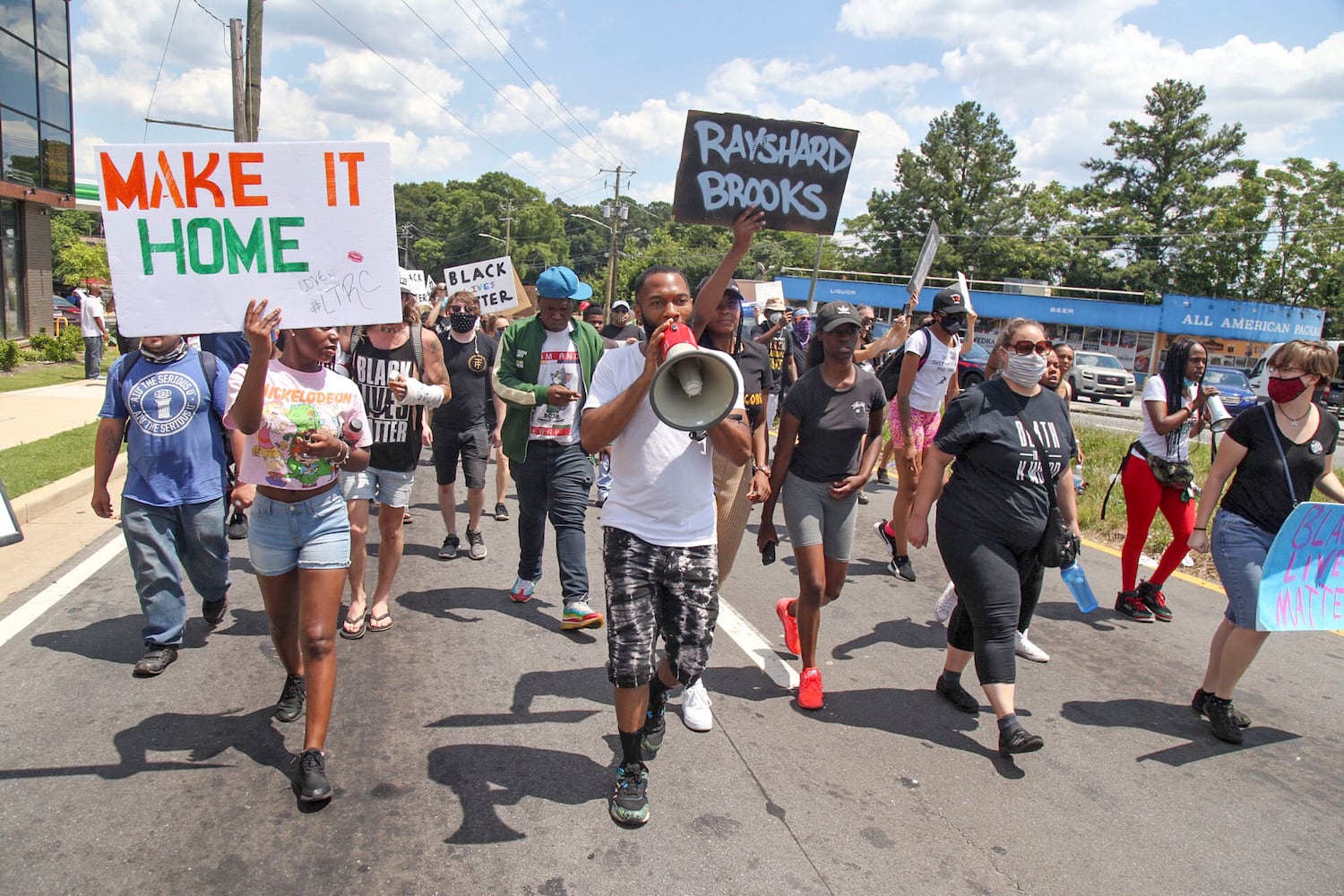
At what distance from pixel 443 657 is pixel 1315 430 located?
4403 millimetres

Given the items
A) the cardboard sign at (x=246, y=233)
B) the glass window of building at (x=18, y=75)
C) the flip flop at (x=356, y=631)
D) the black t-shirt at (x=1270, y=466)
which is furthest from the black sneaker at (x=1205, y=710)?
the glass window of building at (x=18, y=75)

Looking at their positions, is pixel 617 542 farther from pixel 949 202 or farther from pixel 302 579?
pixel 949 202

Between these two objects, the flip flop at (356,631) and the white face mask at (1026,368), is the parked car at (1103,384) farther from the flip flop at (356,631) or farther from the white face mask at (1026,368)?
the flip flop at (356,631)

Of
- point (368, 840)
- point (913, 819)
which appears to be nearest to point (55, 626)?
point (368, 840)

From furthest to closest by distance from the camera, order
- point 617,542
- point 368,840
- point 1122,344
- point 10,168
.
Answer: point 1122,344, point 10,168, point 617,542, point 368,840

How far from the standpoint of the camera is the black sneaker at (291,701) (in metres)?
3.90

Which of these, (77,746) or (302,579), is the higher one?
(302,579)

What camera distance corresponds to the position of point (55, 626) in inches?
195

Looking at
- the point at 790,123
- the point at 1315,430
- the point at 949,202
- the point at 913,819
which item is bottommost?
the point at 913,819

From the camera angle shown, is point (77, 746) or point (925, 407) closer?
point (77, 746)

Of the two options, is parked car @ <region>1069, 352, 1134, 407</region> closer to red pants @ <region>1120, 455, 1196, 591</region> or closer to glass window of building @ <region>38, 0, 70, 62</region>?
red pants @ <region>1120, 455, 1196, 591</region>

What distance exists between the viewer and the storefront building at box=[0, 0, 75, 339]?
19.9 metres

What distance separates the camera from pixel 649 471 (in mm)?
3254

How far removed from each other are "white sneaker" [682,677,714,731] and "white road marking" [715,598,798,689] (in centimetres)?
60
